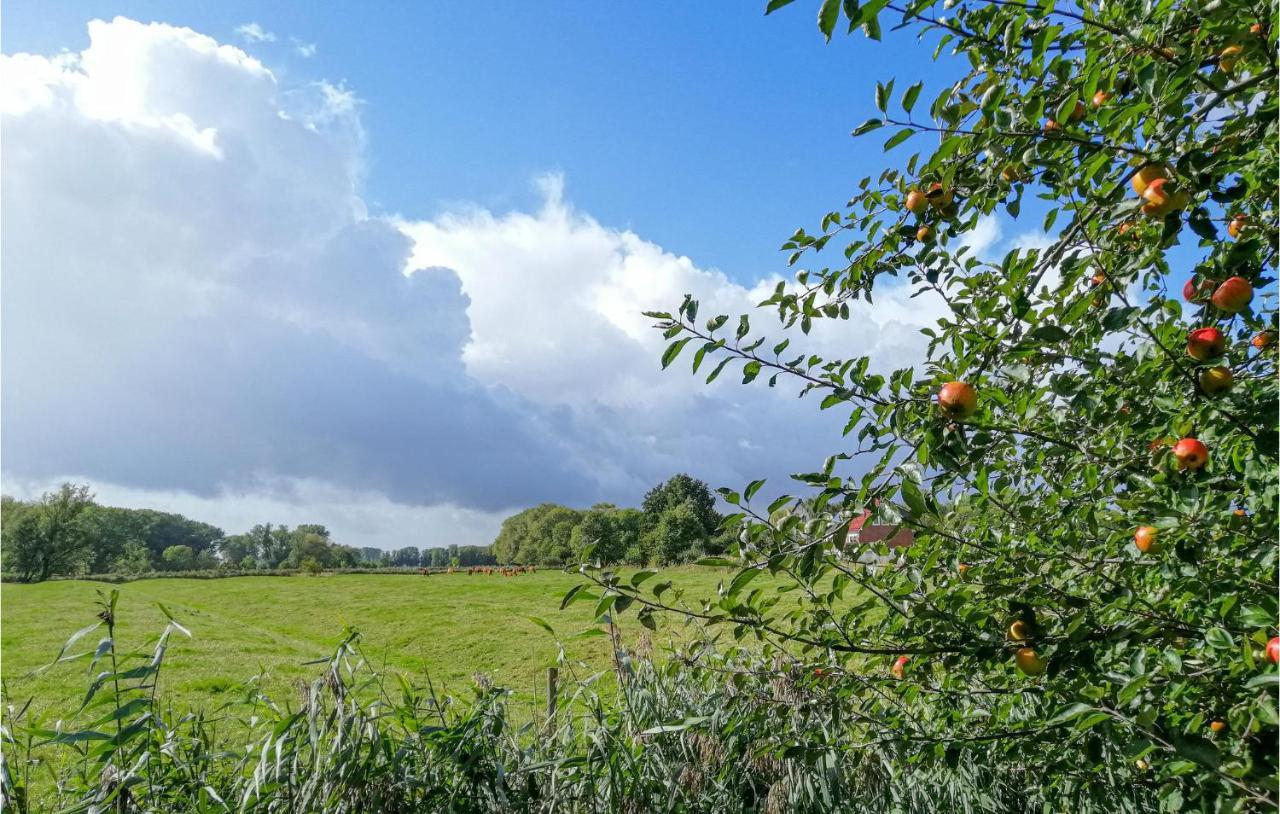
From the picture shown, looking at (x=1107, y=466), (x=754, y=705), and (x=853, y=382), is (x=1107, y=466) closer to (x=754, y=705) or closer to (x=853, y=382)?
(x=853, y=382)

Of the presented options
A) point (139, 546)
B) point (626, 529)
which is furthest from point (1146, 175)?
point (139, 546)

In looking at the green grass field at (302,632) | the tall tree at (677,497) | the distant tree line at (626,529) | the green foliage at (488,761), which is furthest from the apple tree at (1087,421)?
the tall tree at (677,497)

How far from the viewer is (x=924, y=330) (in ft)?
7.91

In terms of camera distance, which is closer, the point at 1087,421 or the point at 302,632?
the point at 1087,421

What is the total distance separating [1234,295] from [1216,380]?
0.21 m

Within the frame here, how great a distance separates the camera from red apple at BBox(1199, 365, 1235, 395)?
1437mm

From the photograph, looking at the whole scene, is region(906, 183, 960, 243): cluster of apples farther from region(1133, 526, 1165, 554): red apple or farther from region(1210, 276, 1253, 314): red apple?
region(1133, 526, 1165, 554): red apple

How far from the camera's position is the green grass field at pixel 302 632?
11.1 m

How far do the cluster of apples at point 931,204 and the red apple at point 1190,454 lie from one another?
889 mm

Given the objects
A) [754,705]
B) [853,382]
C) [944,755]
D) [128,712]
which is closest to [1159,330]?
[853,382]

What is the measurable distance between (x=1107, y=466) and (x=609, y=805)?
215 cm

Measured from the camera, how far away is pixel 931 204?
2018 millimetres

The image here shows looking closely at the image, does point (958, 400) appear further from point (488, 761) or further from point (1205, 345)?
point (488, 761)

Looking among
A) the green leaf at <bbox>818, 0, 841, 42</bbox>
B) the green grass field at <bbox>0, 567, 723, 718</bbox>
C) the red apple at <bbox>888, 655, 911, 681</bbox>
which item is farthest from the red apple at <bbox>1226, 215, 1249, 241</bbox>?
the green grass field at <bbox>0, 567, 723, 718</bbox>
